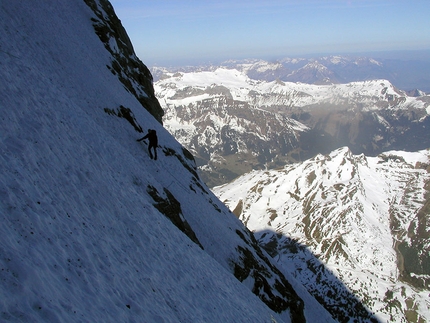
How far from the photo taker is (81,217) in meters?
14.0

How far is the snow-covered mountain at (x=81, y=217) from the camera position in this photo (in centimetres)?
988

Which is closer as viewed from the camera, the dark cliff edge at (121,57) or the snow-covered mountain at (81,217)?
the snow-covered mountain at (81,217)

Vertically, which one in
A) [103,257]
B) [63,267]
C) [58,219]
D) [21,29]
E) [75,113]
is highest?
[21,29]

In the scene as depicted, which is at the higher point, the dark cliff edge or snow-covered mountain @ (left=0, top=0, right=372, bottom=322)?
the dark cliff edge

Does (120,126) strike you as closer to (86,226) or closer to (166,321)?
(86,226)

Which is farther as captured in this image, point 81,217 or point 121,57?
point 121,57

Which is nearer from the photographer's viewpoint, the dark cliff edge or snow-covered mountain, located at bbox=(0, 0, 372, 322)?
snow-covered mountain, located at bbox=(0, 0, 372, 322)

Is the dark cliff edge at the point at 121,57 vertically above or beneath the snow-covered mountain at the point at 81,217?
above

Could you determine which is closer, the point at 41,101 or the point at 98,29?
the point at 41,101

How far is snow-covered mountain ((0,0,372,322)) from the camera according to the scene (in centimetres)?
988

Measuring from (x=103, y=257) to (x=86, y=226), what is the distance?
1.88m

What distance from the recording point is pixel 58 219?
12523mm

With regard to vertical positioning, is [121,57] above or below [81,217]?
above

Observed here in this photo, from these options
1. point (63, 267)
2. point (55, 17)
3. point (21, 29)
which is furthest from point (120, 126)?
point (63, 267)
